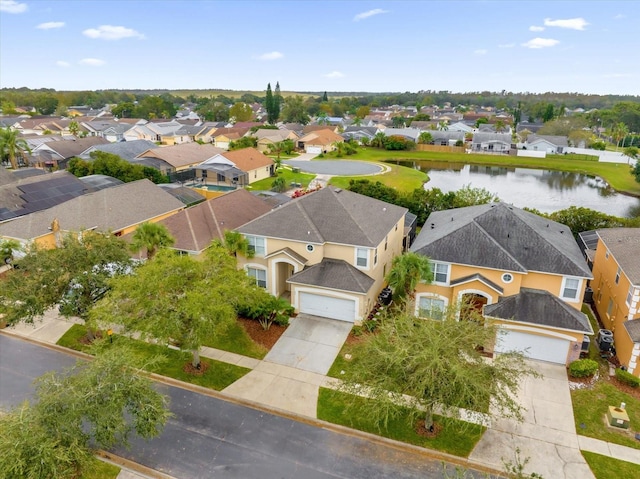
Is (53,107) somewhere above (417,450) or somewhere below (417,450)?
above

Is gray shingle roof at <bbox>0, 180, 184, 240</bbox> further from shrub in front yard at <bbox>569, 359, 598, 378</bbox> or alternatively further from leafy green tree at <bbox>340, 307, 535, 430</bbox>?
shrub in front yard at <bbox>569, 359, 598, 378</bbox>

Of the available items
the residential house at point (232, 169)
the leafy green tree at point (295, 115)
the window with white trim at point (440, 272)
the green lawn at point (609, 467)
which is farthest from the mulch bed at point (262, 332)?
the leafy green tree at point (295, 115)

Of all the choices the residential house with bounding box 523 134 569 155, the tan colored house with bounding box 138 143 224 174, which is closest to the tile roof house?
the tan colored house with bounding box 138 143 224 174

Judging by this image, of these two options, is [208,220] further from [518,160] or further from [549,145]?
[549,145]

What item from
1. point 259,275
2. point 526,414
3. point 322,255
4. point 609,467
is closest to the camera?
point 609,467

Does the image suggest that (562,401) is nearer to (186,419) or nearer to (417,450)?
(417,450)

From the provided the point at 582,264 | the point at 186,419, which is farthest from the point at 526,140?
the point at 186,419

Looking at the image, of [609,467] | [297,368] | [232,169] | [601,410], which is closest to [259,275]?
[297,368]
